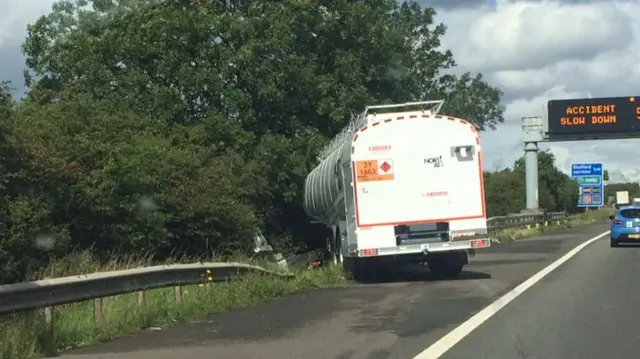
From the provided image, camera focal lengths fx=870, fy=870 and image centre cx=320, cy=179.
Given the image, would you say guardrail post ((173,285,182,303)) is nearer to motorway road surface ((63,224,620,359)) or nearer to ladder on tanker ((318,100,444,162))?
motorway road surface ((63,224,620,359))

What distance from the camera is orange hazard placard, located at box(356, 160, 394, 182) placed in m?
17.5

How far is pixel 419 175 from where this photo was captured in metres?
17.6

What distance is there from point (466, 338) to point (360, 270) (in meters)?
8.71

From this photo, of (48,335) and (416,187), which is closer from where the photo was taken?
(48,335)

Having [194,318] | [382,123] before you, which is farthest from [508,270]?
[194,318]

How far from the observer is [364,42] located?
36.7 meters

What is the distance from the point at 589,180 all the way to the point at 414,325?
64245 mm

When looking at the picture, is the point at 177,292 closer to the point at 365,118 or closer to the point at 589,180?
the point at 365,118

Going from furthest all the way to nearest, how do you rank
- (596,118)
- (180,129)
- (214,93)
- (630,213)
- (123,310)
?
(596,118), (214,93), (630,213), (180,129), (123,310)

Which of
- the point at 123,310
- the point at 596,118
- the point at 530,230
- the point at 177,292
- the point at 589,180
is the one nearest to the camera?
the point at 123,310

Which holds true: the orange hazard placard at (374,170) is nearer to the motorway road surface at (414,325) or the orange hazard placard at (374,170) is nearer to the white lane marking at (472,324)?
the motorway road surface at (414,325)

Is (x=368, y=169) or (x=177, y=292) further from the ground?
(x=368, y=169)

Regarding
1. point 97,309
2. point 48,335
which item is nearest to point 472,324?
point 97,309

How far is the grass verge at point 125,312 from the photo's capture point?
30.0 feet
